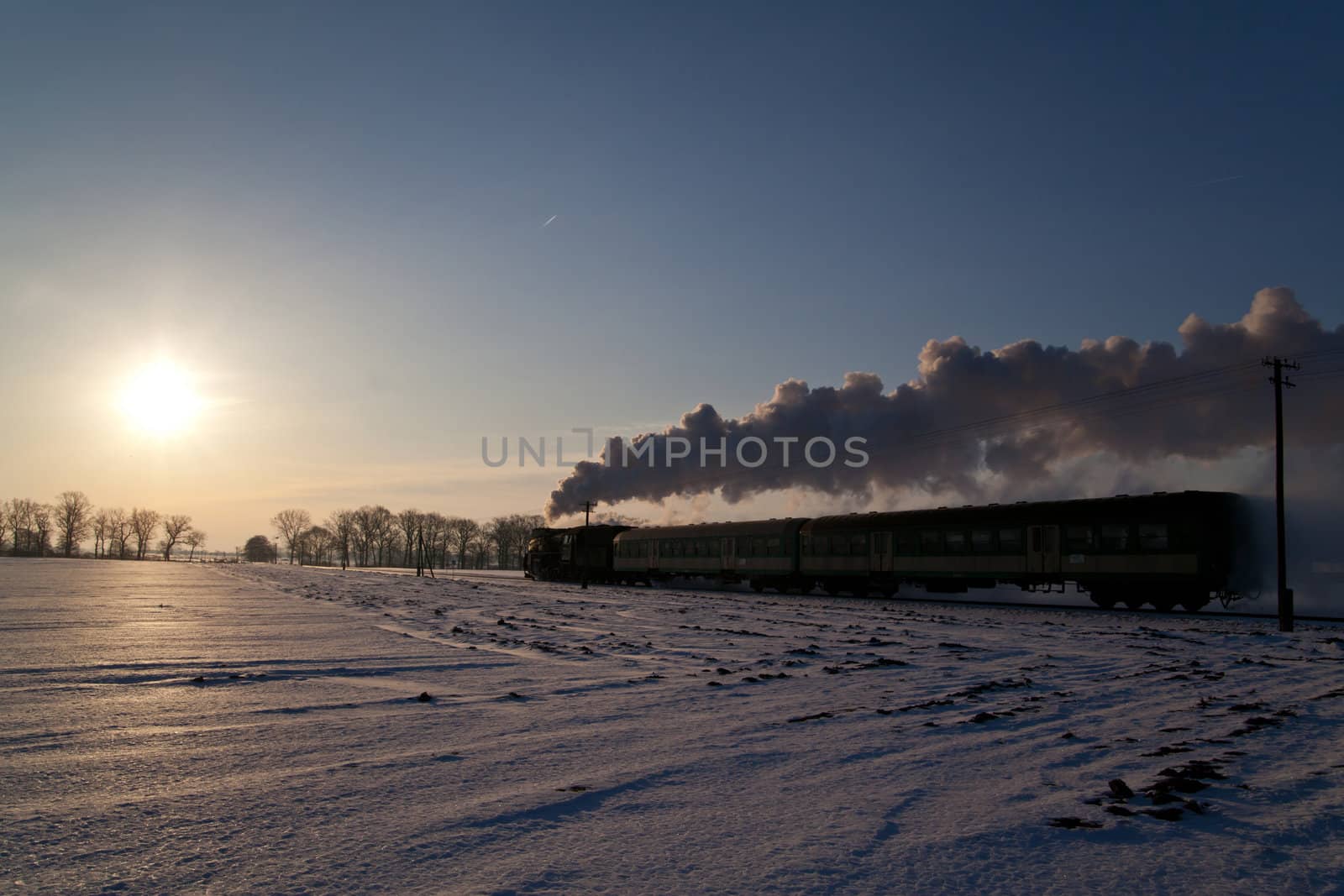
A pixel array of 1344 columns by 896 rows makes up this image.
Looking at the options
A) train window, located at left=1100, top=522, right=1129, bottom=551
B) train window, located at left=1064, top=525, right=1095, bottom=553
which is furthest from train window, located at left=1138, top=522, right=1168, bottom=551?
train window, located at left=1064, top=525, right=1095, bottom=553

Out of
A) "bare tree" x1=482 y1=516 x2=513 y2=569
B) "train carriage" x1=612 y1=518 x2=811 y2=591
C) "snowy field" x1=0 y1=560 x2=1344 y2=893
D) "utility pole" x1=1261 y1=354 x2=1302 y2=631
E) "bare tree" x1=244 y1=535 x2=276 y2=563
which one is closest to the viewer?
"snowy field" x1=0 y1=560 x2=1344 y2=893

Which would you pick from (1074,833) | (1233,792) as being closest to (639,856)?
(1074,833)

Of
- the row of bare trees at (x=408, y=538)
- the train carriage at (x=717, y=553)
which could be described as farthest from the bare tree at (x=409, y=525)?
the train carriage at (x=717, y=553)

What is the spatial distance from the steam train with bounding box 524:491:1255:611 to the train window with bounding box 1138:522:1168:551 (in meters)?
0.03

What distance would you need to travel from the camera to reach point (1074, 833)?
15.2 feet

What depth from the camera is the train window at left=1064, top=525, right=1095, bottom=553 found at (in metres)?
25.8

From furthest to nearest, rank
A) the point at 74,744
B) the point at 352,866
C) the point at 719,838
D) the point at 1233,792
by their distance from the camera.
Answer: the point at 74,744 → the point at 1233,792 → the point at 719,838 → the point at 352,866

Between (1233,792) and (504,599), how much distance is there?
2613 cm

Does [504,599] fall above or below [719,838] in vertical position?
below

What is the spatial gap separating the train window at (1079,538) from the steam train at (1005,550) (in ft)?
0.09

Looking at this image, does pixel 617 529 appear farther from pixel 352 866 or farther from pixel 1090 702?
pixel 352 866

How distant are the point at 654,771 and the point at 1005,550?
25.4 metres

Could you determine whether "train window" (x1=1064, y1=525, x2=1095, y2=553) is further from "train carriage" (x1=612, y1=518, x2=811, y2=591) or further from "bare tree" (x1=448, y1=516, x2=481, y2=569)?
"bare tree" (x1=448, y1=516, x2=481, y2=569)

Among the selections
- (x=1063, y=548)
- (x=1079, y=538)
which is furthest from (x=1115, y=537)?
(x=1063, y=548)
